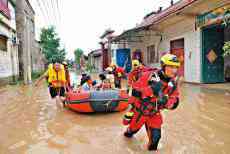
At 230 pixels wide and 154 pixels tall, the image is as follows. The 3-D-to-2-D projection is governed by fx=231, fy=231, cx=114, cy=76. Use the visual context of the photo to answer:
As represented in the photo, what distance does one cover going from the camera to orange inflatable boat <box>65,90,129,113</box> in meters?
5.68

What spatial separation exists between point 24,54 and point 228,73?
39.2 ft

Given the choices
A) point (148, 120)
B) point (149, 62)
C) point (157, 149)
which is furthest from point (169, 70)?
point (149, 62)

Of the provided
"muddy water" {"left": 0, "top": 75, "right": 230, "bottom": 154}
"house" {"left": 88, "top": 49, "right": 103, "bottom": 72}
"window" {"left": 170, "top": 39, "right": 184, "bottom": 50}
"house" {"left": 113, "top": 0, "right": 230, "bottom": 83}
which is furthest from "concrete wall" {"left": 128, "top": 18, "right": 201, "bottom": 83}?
"house" {"left": 88, "top": 49, "right": 103, "bottom": 72}

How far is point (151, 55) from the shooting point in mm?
17453

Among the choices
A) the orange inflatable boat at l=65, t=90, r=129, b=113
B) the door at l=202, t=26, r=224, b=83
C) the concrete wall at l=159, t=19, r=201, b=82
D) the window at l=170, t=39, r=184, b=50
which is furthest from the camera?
the window at l=170, t=39, r=184, b=50

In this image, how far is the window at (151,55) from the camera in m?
16.5

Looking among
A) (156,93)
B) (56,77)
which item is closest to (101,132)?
(156,93)

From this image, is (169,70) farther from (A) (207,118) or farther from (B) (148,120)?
(A) (207,118)

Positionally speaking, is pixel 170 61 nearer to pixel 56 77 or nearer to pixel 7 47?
pixel 56 77

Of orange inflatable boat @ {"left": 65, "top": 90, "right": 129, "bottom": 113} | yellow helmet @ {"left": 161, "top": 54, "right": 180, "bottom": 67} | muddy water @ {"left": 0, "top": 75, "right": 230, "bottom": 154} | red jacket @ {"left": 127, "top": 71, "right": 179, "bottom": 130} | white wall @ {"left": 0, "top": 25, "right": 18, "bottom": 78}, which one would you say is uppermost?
white wall @ {"left": 0, "top": 25, "right": 18, "bottom": 78}

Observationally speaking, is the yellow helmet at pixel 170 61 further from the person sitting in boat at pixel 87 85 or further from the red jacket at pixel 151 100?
the person sitting in boat at pixel 87 85

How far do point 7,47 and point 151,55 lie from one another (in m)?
10.1

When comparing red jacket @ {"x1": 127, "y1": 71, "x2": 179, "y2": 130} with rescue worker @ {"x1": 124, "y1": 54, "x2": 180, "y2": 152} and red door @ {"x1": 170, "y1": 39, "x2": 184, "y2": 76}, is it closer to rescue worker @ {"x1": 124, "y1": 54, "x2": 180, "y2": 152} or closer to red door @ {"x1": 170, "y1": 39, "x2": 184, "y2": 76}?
rescue worker @ {"x1": 124, "y1": 54, "x2": 180, "y2": 152}

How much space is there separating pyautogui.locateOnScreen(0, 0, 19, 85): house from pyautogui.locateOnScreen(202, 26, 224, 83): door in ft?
35.4
